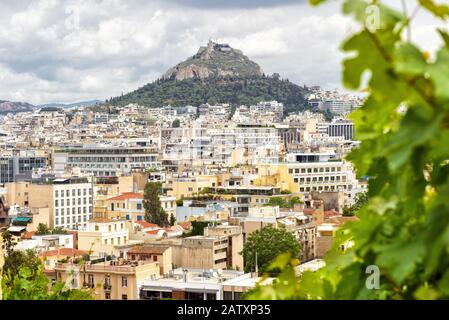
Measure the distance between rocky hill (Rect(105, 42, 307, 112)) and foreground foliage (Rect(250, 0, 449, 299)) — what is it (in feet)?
150

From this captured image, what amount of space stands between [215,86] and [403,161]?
4713 cm

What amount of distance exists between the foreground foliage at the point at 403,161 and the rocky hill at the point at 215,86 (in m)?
45.7

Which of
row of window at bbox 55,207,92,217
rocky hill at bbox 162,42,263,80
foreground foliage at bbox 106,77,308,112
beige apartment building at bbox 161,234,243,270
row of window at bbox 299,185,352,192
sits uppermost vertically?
rocky hill at bbox 162,42,263,80

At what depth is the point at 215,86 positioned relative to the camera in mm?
47500

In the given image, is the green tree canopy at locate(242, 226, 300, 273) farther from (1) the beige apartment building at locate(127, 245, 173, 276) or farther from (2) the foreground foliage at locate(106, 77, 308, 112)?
(2) the foreground foliage at locate(106, 77, 308, 112)

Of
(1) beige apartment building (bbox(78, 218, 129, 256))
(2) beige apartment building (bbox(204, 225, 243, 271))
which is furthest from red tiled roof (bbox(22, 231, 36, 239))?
(2) beige apartment building (bbox(204, 225, 243, 271))

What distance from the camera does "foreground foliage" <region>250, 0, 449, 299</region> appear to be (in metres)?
0.49

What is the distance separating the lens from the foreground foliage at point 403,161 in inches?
19.3

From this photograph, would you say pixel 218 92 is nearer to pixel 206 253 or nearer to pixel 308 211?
pixel 308 211

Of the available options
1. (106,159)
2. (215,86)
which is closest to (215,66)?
(215,86)

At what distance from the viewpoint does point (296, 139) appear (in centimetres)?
3678

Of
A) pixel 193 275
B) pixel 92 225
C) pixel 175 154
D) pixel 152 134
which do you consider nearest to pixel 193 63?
pixel 152 134

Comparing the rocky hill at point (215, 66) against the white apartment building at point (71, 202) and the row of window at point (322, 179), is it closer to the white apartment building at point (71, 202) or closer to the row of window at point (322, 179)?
the row of window at point (322, 179)
